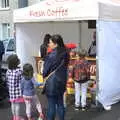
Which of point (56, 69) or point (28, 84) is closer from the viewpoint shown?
point (56, 69)

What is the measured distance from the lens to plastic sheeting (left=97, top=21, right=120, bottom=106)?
10625 millimetres

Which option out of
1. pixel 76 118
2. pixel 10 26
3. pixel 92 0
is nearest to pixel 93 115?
pixel 76 118

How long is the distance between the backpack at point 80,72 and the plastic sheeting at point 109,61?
0.36 m

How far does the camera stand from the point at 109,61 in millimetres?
10969

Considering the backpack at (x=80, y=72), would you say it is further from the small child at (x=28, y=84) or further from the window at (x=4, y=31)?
the window at (x=4, y=31)

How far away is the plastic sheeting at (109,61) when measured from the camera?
10625 mm

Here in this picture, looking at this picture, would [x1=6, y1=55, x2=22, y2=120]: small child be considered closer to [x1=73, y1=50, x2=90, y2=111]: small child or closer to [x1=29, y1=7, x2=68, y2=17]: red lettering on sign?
[x1=73, y1=50, x2=90, y2=111]: small child

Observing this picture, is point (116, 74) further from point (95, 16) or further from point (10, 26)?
point (10, 26)

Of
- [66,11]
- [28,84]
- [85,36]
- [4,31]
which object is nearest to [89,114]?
[28,84]

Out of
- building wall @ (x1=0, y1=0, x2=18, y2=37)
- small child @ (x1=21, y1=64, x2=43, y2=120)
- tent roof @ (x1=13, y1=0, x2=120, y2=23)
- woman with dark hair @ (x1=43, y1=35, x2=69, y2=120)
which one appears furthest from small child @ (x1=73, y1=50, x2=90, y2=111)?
building wall @ (x1=0, y1=0, x2=18, y2=37)

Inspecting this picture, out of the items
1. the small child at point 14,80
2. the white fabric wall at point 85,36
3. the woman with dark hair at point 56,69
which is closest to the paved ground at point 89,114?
the small child at point 14,80

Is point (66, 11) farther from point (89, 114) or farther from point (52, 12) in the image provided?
point (89, 114)

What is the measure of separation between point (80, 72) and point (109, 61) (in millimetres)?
876

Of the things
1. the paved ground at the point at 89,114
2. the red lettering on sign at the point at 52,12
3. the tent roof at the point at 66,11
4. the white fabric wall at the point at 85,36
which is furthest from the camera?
the white fabric wall at the point at 85,36
